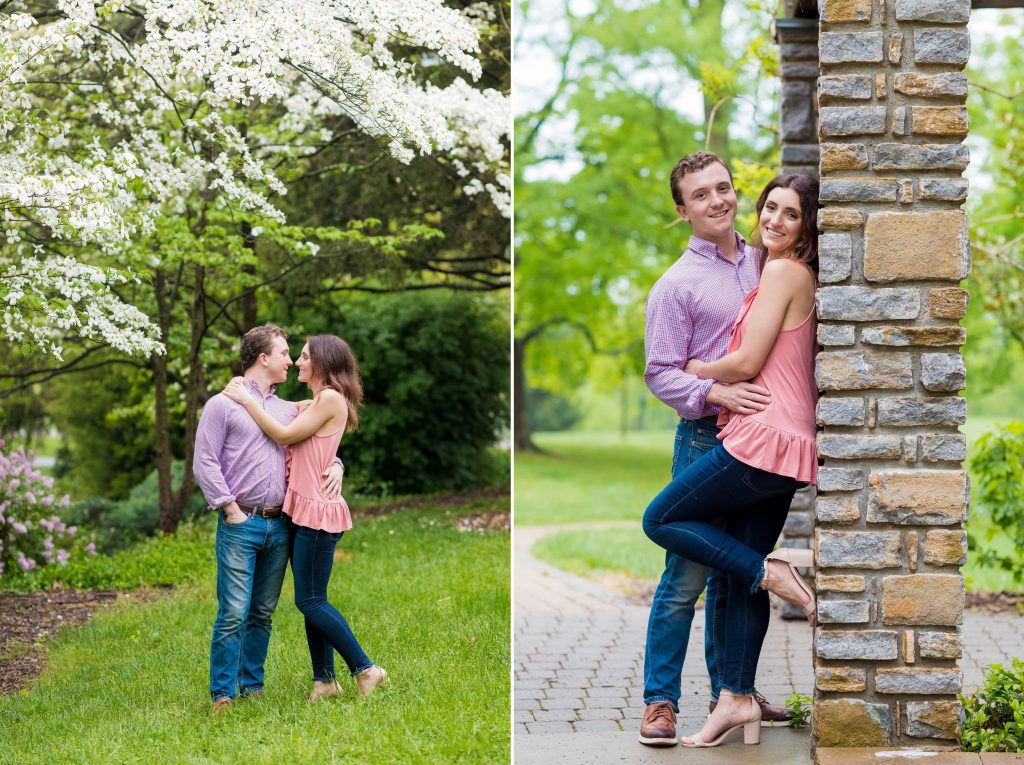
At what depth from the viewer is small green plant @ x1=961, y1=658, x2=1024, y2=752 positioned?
4008mm

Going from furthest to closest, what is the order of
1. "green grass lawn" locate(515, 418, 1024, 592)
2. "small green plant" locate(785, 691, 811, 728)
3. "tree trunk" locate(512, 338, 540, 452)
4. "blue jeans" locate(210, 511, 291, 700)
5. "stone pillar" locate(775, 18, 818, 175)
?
"tree trunk" locate(512, 338, 540, 452) → "green grass lawn" locate(515, 418, 1024, 592) → "stone pillar" locate(775, 18, 818, 175) → "blue jeans" locate(210, 511, 291, 700) → "small green plant" locate(785, 691, 811, 728)

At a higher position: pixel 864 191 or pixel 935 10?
pixel 935 10

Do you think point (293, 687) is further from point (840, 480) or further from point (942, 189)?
point (942, 189)

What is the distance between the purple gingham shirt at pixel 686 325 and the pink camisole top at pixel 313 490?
1.47m

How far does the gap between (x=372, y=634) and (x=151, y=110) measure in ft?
14.4

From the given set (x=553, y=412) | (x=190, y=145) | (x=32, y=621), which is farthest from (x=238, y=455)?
(x=553, y=412)

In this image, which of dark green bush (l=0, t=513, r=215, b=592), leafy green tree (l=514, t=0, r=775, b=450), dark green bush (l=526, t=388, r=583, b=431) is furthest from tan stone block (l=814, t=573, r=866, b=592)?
dark green bush (l=526, t=388, r=583, b=431)

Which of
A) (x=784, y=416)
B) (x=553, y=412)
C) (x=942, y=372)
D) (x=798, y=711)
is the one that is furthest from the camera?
(x=553, y=412)

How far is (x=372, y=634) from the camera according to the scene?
642 centimetres

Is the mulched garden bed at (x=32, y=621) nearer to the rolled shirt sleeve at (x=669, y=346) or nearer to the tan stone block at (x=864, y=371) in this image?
the rolled shirt sleeve at (x=669, y=346)

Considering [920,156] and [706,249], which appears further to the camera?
[706,249]

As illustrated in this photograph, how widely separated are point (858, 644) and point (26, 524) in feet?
23.0

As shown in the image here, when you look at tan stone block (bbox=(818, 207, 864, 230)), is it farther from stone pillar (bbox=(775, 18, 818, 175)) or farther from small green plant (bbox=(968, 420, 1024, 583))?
small green plant (bbox=(968, 420, 1024, 583))

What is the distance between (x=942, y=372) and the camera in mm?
3861
